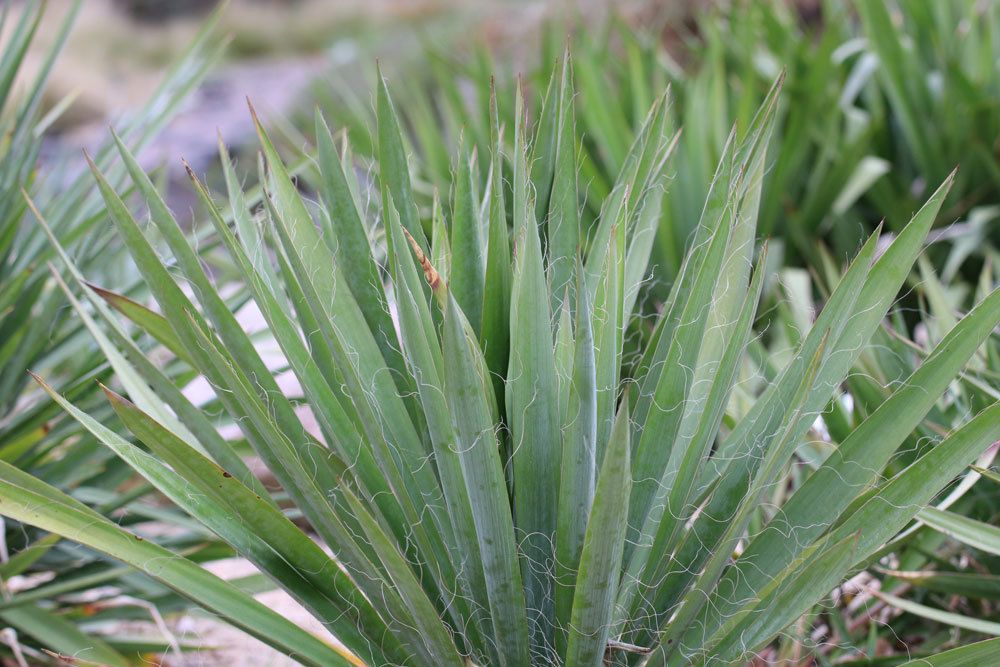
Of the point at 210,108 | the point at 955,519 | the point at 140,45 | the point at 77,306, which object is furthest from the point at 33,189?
the point at 140,45

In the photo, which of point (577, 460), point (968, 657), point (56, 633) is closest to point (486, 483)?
point (577, 460)

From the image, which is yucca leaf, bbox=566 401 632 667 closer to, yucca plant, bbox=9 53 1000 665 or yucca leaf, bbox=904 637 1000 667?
yucca plant, bbox=9 53 1000 665

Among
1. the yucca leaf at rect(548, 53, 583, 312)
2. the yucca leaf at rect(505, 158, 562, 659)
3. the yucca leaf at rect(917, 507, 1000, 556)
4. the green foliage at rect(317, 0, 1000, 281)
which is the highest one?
the green foliage at rect(317, 0, 1000, 281)

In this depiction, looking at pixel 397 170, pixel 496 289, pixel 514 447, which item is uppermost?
pixel 397 170

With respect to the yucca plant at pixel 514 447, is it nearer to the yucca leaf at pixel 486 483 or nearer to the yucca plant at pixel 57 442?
the yucca leaf at pixel 486 483

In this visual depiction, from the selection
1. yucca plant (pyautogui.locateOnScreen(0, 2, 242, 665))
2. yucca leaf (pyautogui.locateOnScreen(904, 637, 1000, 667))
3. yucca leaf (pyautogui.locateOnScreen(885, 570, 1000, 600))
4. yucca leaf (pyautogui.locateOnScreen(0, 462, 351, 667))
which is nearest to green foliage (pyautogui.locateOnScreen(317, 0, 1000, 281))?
yucca plant (pyautogui.locateOnScreen(0, 2, 242, 665))

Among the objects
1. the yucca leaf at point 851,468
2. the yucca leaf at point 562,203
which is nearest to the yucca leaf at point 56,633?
the yucca leaf at point 562,203

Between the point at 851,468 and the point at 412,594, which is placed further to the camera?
the point at 851,468

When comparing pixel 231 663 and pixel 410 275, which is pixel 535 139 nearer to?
pixel 410 275

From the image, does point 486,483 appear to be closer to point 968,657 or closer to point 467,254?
point 467,254
